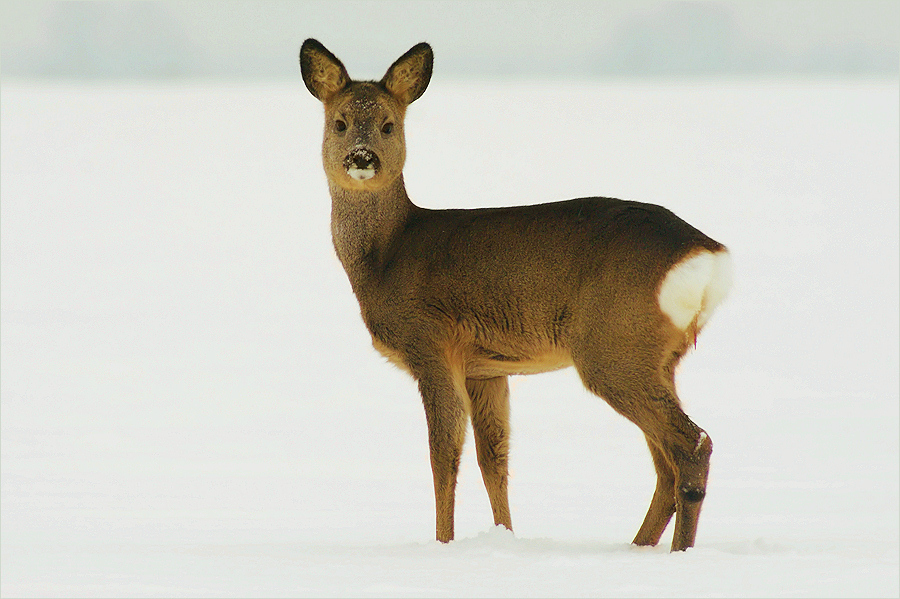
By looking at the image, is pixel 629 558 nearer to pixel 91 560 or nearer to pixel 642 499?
pixel 91 560

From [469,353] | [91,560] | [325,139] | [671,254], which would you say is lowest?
[91,560]

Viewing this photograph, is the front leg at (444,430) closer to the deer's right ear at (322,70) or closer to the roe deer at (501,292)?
the roe deer at (501,292)

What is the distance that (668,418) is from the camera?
8289mm

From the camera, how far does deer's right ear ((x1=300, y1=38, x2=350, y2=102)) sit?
9.32 metres

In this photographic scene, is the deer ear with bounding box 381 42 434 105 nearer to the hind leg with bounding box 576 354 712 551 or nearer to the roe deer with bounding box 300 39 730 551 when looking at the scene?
the roe deer with bounding box 300 39 730 551

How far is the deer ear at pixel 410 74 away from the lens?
30.8ft

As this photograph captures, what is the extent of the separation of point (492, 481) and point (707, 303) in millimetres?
2161

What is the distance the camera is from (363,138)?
8984mm

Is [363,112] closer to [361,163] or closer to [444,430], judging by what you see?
[361,163]

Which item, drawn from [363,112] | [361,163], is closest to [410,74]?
[363,112]

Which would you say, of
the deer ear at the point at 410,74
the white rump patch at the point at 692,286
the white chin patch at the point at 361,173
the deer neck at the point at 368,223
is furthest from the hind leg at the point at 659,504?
the deer ear at the point at 410,74

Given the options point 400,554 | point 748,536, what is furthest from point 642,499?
point 400,554

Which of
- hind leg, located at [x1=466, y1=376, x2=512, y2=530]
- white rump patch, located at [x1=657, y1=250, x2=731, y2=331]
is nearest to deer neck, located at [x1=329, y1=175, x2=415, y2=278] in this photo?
hind leg, located at [x1=466, y1=376, x2=512, y2=530]

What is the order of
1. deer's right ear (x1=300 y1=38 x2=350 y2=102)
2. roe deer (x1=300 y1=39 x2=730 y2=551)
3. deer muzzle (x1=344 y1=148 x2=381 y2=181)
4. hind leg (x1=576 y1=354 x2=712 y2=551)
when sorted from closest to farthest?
hind leg (x1=576 y1=354 x2=712 y2=551)
roe deer (x1=300 y1=39 x2=730 y2=551)
deer muzzle (x1=344 y1=148 x2=381 y2=181)
deer's right ear (x1=300 y1=38 x2=350 y2=102)
